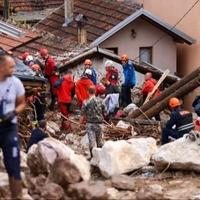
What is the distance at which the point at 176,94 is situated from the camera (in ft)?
60.5

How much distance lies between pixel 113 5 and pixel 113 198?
1612cm

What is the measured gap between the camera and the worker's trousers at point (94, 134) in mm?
13094

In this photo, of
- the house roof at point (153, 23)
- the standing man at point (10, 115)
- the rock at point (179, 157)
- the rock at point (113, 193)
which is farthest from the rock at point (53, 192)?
the house roof at point (153, 23)

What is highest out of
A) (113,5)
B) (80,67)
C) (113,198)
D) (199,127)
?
(113,5)

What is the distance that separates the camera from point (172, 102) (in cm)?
1347

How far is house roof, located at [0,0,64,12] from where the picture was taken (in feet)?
93.2

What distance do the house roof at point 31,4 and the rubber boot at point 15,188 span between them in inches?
819

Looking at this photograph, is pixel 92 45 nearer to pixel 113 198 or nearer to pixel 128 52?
pixel 128 52

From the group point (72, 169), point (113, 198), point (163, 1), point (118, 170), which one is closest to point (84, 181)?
point (72, 169)

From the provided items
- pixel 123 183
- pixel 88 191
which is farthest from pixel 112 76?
pixel 88 191

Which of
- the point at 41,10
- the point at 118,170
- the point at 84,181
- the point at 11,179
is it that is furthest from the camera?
the point at 41,10

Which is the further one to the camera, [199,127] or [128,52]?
[128,52]

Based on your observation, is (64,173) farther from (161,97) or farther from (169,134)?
(161,97)

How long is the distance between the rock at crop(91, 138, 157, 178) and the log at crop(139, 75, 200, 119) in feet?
18.8
